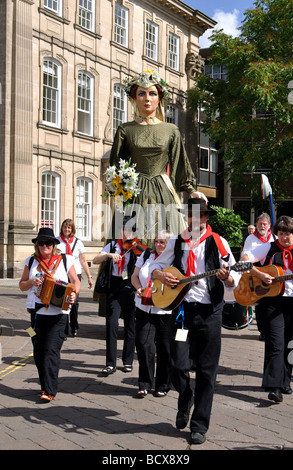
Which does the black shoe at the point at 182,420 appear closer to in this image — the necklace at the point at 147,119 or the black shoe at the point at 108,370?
the black shoe at the point at 108,370

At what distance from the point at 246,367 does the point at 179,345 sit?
Answer: 2.93 m

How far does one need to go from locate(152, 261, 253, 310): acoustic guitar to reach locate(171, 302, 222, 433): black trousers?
11 cm

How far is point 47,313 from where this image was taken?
232 inches

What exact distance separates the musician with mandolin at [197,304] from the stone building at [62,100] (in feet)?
53.5

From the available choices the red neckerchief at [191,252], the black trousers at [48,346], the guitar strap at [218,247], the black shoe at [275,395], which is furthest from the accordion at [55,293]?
the black shoe at [275,395]

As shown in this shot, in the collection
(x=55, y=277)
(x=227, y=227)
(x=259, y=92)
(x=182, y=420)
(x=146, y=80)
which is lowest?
(x=182, y=420)

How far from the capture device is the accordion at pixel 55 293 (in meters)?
5.81

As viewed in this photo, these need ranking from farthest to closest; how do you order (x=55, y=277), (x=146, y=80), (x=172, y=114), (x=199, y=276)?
1. (x=172, y=114)
2. (x=146, y=80)
3. (x=55, y=277)
4. (x=199, y=276)

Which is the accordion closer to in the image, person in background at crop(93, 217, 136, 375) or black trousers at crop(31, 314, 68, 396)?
black trousers at crop(31, 314, 68, 396)

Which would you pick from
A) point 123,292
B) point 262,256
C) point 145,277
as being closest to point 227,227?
point 123,292

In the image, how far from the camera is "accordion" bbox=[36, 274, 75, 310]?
5.81 metres

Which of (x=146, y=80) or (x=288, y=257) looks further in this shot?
(x=146, y=80)

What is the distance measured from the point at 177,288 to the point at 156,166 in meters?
3.28

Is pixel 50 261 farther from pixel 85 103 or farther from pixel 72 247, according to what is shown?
pixel 85 103
